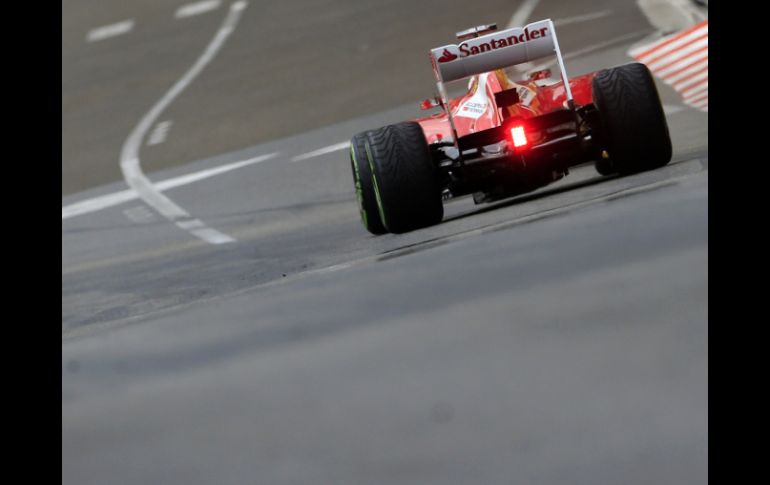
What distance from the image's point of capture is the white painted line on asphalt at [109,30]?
103 ft

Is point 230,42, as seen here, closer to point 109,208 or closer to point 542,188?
point 109,208

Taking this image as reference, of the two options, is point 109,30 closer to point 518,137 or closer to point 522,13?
point 522,13

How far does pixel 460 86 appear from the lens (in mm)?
20594

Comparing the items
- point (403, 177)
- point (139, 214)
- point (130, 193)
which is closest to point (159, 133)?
point (130, 193)

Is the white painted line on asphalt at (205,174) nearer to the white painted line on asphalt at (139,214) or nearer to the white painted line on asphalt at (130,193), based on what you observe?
the white painted line on asphalt at (130,193)

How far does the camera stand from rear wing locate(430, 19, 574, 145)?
10.2m

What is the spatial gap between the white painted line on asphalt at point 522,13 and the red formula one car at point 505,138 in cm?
1287

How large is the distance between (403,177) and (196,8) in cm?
2295

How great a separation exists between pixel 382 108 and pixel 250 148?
1.81 m

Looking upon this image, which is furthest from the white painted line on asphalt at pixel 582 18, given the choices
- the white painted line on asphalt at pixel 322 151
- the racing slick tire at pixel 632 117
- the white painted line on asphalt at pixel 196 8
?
the racing slick tire at pixel 632 117

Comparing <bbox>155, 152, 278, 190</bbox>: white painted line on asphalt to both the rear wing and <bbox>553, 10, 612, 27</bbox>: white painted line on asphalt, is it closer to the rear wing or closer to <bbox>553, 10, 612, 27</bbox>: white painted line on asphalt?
<bbox>553, 10, 612, 27</bbox>: white painted line on asphalt

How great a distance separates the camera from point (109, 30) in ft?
104
